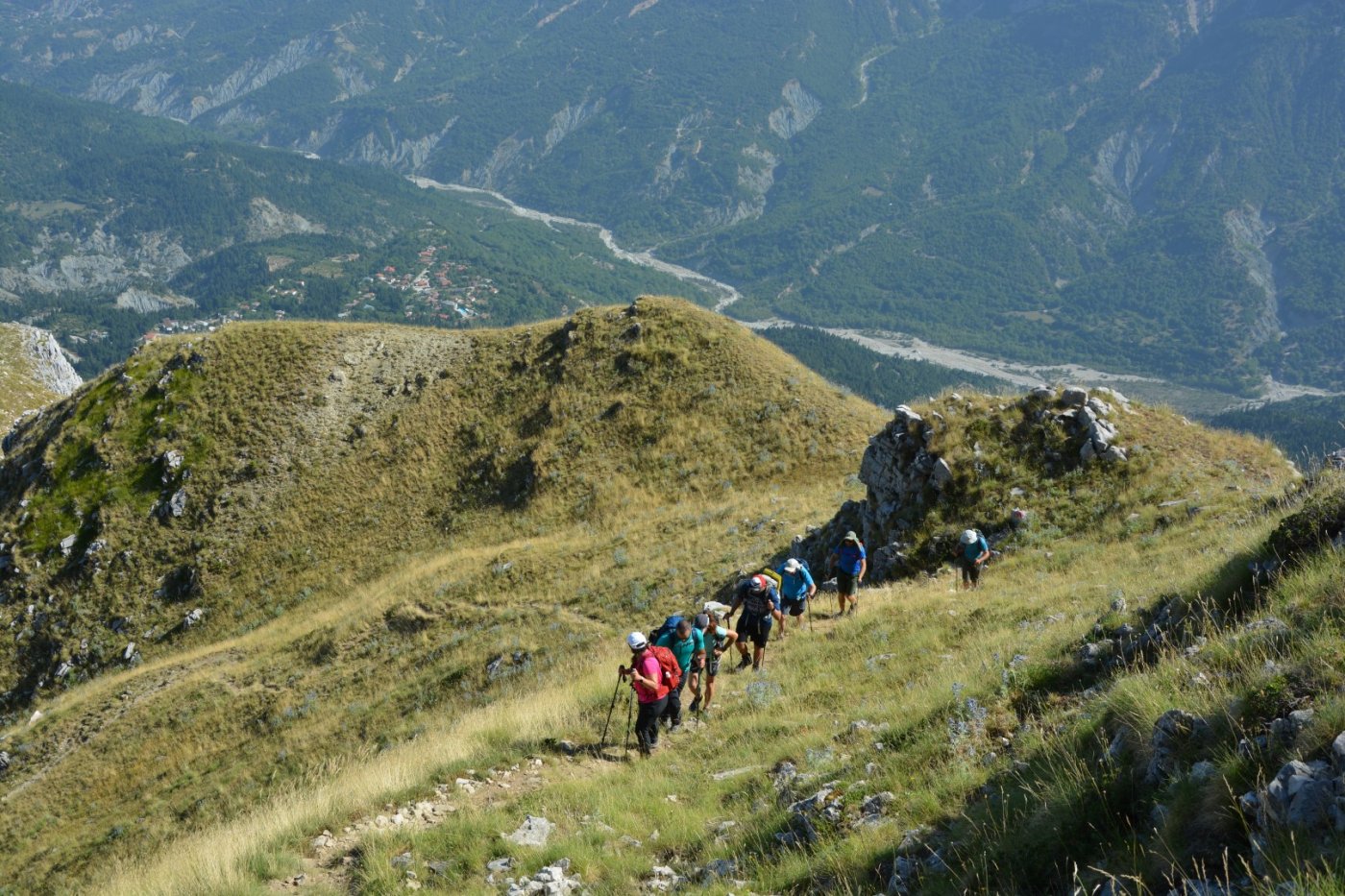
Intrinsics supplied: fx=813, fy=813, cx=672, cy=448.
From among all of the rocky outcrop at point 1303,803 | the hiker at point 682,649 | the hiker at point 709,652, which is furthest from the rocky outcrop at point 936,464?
the rocky outcrop at point 1303,803

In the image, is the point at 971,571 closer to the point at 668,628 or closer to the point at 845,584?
the point at 845,584

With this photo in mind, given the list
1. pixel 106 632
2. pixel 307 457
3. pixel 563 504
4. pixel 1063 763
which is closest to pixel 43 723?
pixel 106 632

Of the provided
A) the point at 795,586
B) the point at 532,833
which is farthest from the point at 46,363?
the point at 532,833

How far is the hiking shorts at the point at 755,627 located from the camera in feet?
58.0

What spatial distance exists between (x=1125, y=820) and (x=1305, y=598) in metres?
3.81

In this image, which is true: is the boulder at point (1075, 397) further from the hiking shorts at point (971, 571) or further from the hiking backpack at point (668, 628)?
the hiking backpack at point (668, 628)

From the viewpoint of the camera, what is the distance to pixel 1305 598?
332 inches

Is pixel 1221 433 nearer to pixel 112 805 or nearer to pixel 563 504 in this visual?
pixel 563 504

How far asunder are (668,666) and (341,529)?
36799 mm

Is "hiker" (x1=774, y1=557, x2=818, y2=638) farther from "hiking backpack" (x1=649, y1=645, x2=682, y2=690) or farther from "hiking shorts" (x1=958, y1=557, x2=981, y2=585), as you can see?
"hiking backpack" (x1=649, y1=645, x2=682, y2=690)

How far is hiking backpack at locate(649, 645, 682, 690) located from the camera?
14.2m

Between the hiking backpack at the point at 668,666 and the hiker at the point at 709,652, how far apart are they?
1.66 metres

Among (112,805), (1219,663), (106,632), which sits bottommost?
(112,805)

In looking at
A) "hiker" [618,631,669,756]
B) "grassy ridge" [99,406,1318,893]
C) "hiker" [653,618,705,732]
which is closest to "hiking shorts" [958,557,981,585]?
"grassy ridge" [99,406,1318,893]
